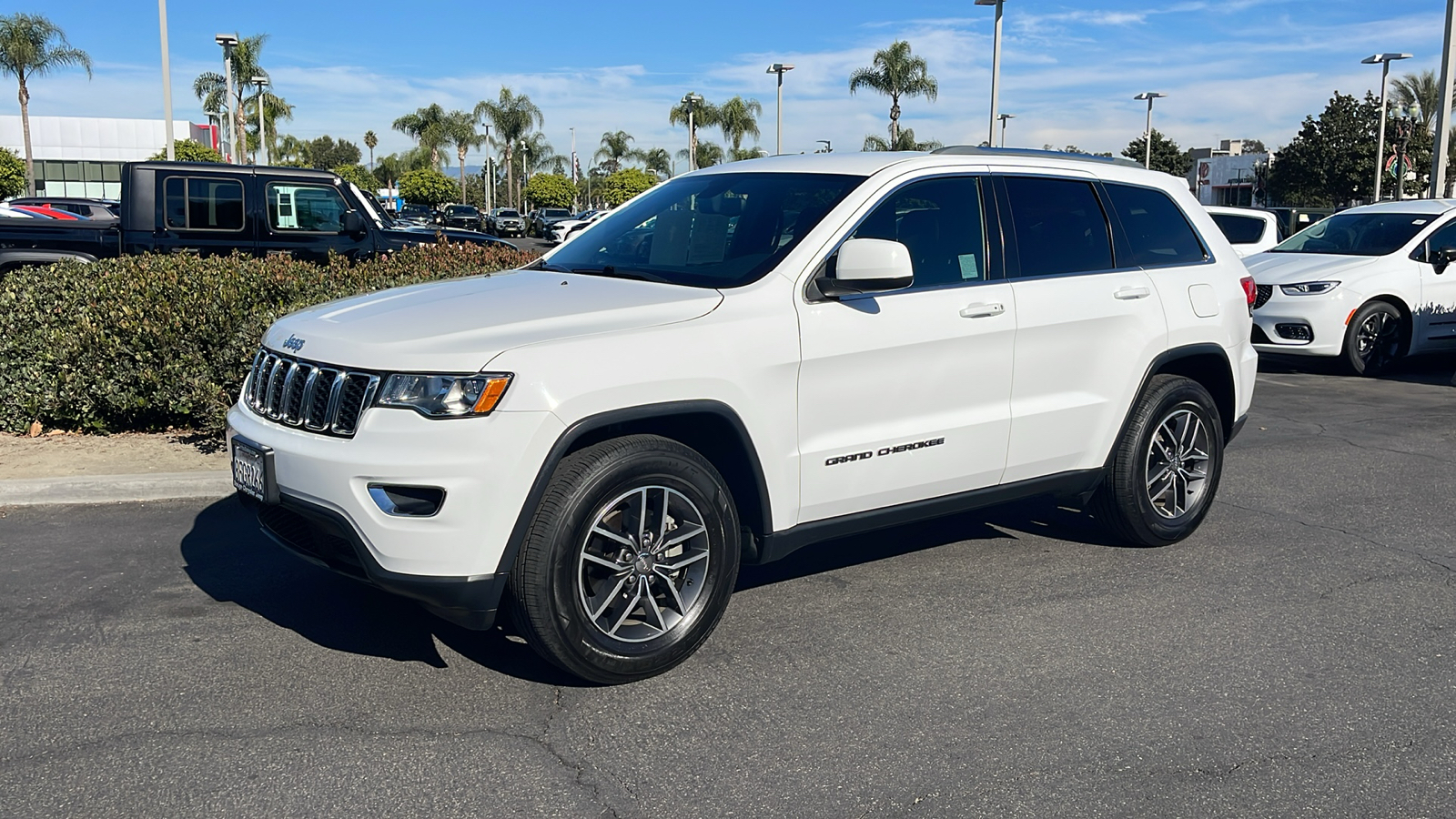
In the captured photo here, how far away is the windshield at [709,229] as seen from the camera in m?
4.59

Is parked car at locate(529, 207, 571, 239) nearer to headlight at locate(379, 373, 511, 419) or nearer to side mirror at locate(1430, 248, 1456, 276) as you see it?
side mirror at locate(1430, 248, 1456, 276)

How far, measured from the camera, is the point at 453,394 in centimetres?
367

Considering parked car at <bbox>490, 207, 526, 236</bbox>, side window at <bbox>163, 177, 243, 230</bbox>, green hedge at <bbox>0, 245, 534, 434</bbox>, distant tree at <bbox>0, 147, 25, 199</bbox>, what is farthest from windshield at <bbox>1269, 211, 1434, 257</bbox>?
distant tree at <bbox>0, 147, 25, 199</bbox>

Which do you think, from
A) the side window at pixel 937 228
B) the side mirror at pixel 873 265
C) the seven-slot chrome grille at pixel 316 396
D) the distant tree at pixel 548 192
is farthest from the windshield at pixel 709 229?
the distant tree at pixel 548 192

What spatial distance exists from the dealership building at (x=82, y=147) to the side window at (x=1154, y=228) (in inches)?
2817

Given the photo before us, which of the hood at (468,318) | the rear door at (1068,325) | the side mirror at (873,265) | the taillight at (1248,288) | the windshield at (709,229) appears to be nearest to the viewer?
the hood at (468,318)

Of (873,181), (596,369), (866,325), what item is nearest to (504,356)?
(596,369)

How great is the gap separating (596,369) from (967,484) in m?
1.81

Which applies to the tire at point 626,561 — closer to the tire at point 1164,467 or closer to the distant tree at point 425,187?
the tire at point 1164,467

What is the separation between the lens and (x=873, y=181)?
4.76 metres

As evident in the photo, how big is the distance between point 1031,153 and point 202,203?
857 centimetres

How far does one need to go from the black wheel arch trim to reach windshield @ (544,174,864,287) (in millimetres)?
548

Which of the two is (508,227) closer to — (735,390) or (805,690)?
(735,390)

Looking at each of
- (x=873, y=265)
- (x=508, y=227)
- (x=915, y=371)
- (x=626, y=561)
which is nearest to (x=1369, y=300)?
(x=915, y=371)
